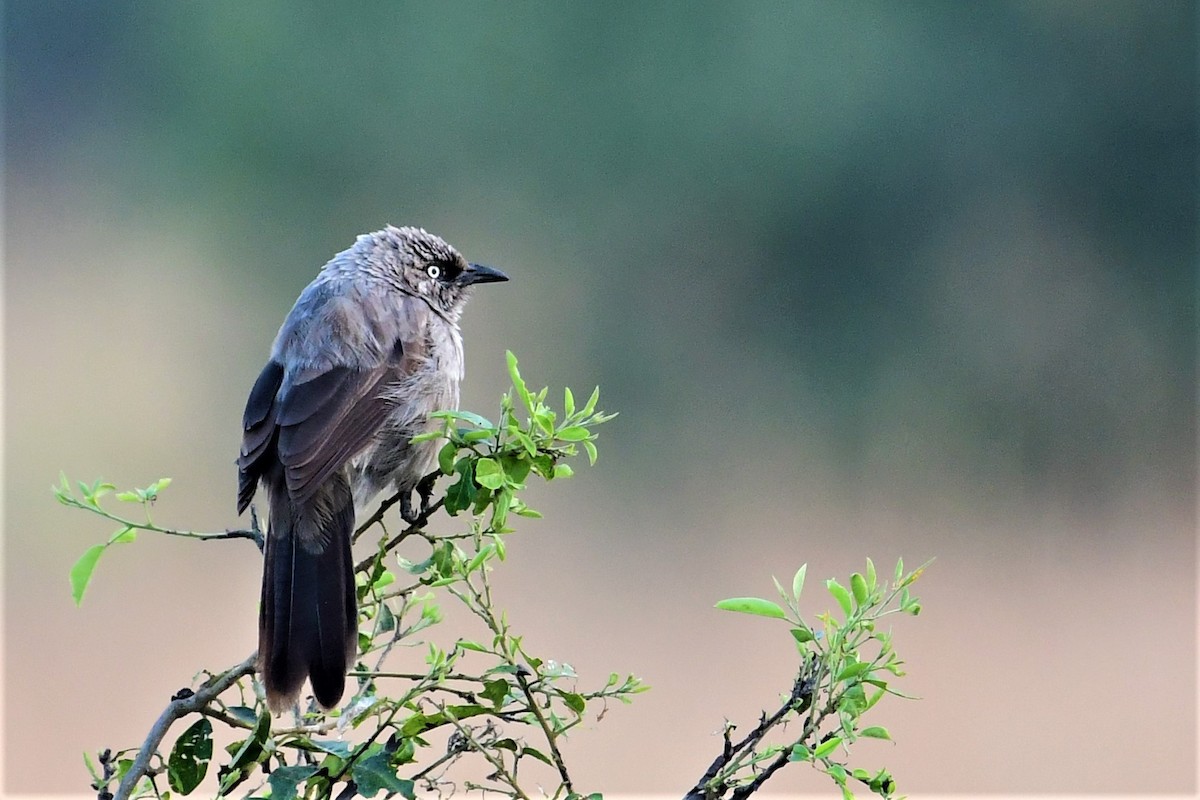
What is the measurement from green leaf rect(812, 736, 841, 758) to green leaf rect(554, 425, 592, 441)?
53cm

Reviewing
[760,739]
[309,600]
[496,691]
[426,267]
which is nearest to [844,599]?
[760,739]

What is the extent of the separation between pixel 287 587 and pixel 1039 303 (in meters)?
10.5

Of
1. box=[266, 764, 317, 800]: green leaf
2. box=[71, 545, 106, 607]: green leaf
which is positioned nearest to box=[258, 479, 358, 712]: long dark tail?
box=[71, 545, 106, 607]: green leaf

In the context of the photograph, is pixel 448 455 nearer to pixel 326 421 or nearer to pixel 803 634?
pixel 803 634

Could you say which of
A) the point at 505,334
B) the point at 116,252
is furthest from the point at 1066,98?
the point at 116,252

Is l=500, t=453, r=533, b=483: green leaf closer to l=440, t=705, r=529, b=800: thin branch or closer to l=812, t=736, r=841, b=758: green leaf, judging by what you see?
l=440, t=705, r=529, b=800: thin branch

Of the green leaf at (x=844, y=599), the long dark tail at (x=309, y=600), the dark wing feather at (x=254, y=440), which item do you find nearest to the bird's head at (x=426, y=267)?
the dark wing feather at (x=254, y=440)

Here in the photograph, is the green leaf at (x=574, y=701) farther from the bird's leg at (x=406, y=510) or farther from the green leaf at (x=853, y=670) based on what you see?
the bird's leg at (x=406, y=510)

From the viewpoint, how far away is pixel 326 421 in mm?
3135

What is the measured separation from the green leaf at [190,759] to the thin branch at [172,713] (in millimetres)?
62

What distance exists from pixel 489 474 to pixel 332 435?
1.11 metres

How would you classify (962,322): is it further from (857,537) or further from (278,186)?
(278,186)

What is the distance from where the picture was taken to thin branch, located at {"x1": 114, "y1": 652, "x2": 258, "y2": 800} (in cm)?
196

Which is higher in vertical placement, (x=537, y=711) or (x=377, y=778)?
(x=537, y=711)
